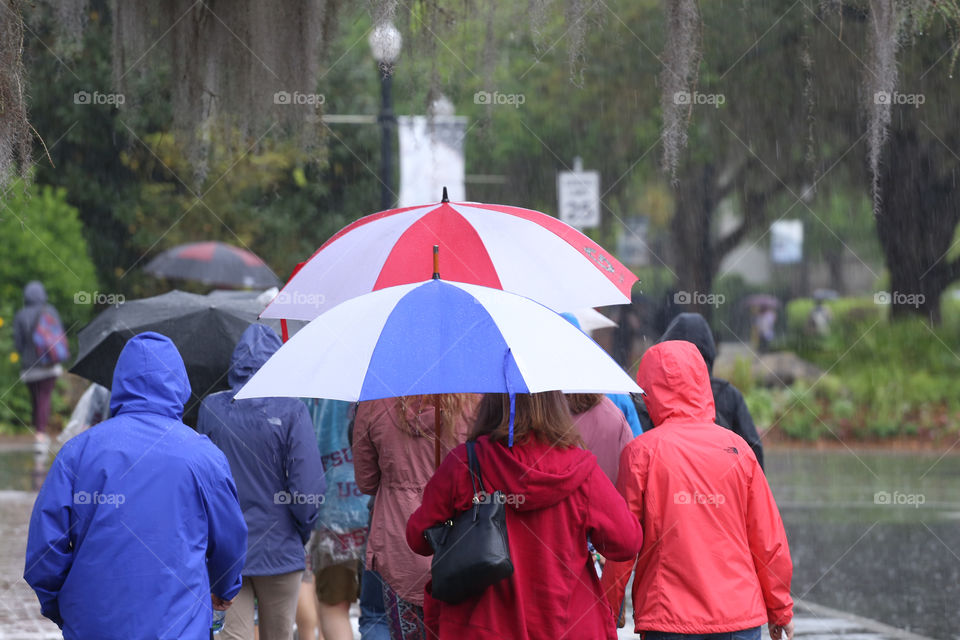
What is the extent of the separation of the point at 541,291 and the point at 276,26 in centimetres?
234

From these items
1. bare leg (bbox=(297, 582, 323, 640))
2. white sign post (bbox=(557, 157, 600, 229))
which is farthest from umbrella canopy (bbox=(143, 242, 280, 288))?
bare leg (bbox=(297, 582, 323, 640))

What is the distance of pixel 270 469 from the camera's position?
572 centimetres

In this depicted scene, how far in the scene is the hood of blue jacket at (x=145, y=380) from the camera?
4.35 metres

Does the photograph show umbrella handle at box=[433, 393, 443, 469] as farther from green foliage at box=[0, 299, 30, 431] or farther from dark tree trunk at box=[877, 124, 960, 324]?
dark tree trunk at box=[877, 124, 960, 324]

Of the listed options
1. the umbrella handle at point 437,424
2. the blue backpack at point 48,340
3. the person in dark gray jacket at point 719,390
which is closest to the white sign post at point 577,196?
the blue backpack at point 48,340

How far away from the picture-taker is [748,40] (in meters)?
21.0

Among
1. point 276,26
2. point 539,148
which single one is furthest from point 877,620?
point 539,148

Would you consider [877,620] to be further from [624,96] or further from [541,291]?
[624,96]

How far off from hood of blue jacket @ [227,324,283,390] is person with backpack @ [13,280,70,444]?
9.73m

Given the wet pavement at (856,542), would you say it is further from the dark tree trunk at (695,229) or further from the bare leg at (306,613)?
the dark tree trunk at (695,229)

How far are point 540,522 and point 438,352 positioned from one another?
2.19ft

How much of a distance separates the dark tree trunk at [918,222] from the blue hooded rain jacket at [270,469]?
1911 centimetres

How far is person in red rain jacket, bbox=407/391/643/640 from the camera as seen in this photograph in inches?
161

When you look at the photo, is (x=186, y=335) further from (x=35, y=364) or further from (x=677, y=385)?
(x=35, y=364)
